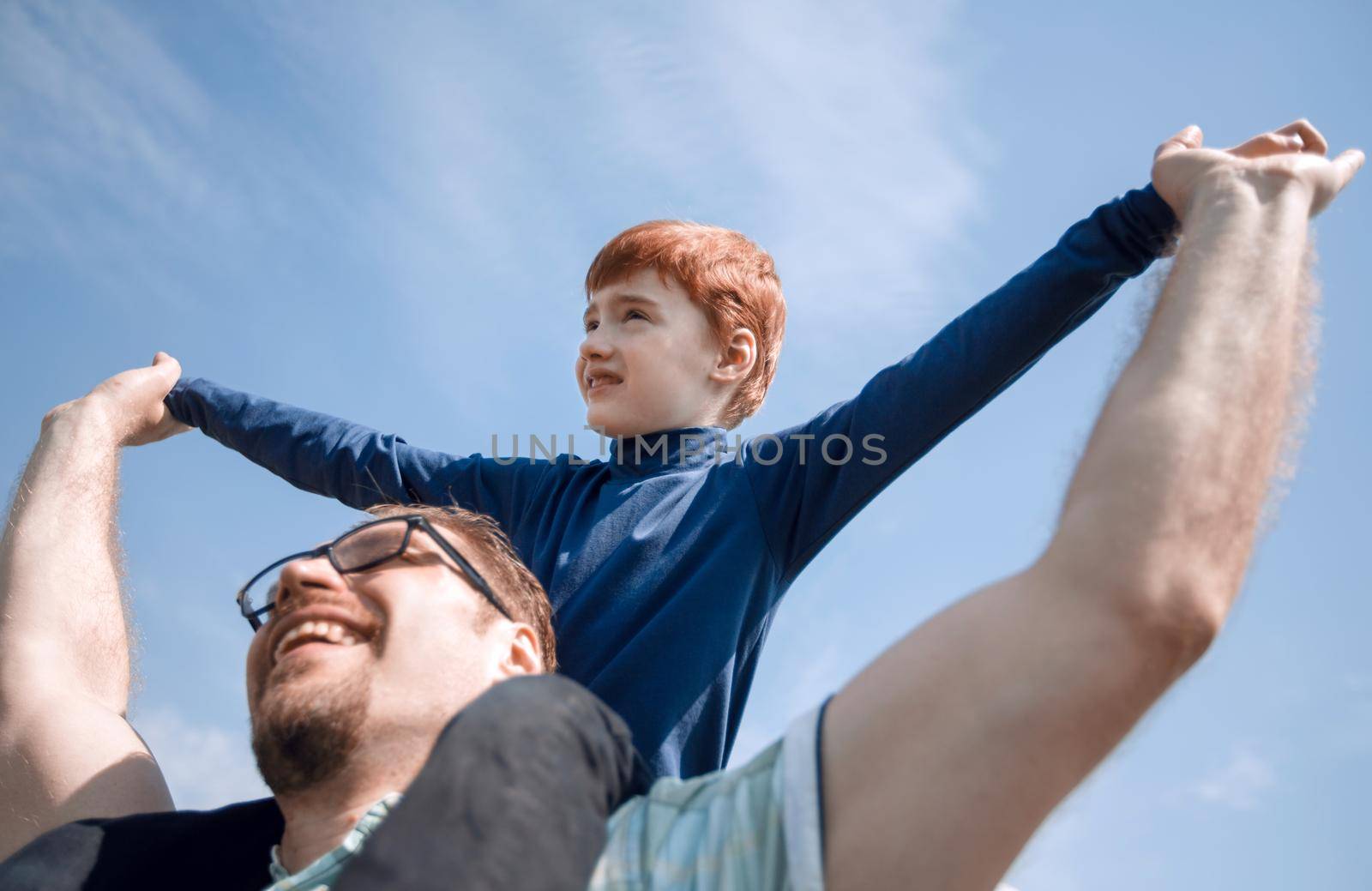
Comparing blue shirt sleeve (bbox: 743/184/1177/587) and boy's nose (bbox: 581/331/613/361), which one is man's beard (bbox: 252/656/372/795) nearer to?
blue shirt sleeve (bbox: 743/184/1177/587)

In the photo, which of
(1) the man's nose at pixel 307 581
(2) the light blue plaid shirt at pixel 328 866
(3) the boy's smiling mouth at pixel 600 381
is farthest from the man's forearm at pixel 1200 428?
(3) the boy's smiling mouth at pixel 600 381

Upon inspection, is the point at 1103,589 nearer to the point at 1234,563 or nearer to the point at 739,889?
the point at 1234,563

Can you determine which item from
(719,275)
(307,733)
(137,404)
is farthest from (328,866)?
(137,404)

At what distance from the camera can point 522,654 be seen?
2.36m

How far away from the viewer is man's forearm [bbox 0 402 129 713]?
9.34 feet

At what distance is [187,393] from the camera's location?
12.3 feet

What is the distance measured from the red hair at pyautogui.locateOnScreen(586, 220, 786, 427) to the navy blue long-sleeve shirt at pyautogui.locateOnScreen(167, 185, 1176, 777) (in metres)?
0.36

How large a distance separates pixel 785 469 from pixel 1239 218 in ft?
4.20

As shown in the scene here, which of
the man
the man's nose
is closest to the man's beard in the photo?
the man

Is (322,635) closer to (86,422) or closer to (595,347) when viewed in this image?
(595,347)

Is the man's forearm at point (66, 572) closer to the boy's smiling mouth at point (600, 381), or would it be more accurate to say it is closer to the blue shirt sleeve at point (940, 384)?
the boy's smiling mouth at point (600, 381)

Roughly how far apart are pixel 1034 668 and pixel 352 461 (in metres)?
2.51

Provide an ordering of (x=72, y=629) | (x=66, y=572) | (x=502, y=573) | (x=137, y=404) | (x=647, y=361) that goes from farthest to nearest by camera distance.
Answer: (x=137, y=404) → (x=647, y=361) → (x=66, y=572) → (x=72, y=629) → (x=502, y=573)

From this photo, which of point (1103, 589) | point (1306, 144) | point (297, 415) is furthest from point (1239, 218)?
point (297, 415)
